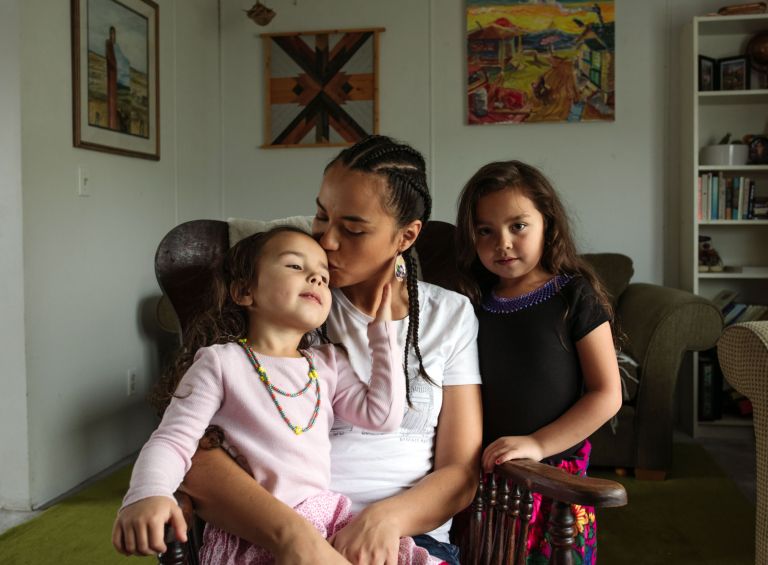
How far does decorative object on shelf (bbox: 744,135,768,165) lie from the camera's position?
389 cm

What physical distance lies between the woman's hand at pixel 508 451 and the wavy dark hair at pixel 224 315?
459 millimetres

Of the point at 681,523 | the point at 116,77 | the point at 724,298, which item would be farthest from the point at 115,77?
the point at 724,298

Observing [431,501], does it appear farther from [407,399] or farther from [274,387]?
[274,387]

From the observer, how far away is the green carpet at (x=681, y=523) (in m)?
2.42

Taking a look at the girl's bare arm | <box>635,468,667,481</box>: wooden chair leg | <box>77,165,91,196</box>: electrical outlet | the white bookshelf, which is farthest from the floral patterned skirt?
the white bookshelf

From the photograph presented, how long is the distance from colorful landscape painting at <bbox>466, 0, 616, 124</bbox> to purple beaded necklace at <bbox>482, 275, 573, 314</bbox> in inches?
114

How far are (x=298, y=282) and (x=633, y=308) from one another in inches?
102

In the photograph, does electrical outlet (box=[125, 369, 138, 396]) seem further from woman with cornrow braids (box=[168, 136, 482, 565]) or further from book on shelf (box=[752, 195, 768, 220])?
book on shelf (box=[752, 195, 768, 220])

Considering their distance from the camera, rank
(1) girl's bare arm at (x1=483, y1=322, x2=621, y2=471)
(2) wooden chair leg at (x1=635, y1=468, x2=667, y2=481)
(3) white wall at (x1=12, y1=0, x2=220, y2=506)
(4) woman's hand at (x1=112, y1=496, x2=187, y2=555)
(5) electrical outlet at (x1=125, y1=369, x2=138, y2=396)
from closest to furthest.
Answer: (4) woman's hand at (x1=112, y1=496, x2=187, y2=555)
(1) girl's bare arm at (x1=483, y1=322, x2=621, y2=471)
(3) white wall at (x1=12, y1=0, x2=220, y2=506)
(2) wooden chair leg at (x1=635, y1=468, x2=667, y2=481)
(5) electrical outlet at (x1=125, y1=369, x2=138, y2=396)

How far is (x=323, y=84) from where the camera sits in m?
4.37

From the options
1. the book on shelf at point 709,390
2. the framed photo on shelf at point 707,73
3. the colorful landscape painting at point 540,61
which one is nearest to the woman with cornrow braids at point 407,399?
the book on shelf at point 709,390

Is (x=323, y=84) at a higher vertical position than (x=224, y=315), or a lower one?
higher

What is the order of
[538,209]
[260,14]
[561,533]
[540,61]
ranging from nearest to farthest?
[561,533] < [538,209] < [260,14] < [540,61]

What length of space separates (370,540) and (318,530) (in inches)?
3.2
